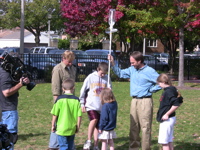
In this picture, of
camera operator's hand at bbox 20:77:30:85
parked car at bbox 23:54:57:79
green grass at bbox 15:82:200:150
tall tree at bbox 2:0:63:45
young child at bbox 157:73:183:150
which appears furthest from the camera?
tall tree at bbox 2:0:63:45

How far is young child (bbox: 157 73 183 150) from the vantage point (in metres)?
5.97

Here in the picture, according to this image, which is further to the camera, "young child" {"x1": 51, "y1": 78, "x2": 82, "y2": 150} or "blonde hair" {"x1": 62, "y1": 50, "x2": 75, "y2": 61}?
"blonde hair" {"x1": 62, "y1": 50, "x2": 75, "y2": 61}

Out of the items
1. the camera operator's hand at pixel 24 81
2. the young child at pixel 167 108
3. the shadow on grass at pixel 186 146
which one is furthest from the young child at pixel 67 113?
the shadow on grass at pixel 186 146

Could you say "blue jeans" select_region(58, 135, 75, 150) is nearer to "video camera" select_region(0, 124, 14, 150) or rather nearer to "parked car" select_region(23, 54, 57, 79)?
"video camera" select_region(0, 124, 14, 150)

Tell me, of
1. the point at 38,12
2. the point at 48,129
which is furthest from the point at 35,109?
the point at 38,12

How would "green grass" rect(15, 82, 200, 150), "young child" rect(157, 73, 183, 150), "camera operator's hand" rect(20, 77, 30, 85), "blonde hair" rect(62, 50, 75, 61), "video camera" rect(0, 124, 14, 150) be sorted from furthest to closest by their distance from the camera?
"green grass" rect(15, 82, 200, 150) → "blonde hair" rect(62, 50, 75, 61) → "young child" rect(157, 73, 183, 150) → "camera operator's hand" rect(20, 77, 30, 85) → "video camera" rect(0, 124, 14, 150)

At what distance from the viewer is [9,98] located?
5.93 m

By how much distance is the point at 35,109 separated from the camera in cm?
1112

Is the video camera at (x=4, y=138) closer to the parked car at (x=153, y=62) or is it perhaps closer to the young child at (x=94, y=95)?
the young child at (x=94, y=95)

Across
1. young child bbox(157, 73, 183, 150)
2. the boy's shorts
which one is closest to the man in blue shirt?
young child bbox(157, 73, 183, 150)

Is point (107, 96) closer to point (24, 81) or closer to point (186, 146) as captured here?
point (24, 81)

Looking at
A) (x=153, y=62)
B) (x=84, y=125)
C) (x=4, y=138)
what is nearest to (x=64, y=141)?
(x=4, y=138)

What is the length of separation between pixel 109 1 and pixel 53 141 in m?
14.0

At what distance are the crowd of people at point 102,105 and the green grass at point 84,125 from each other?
82 cm
